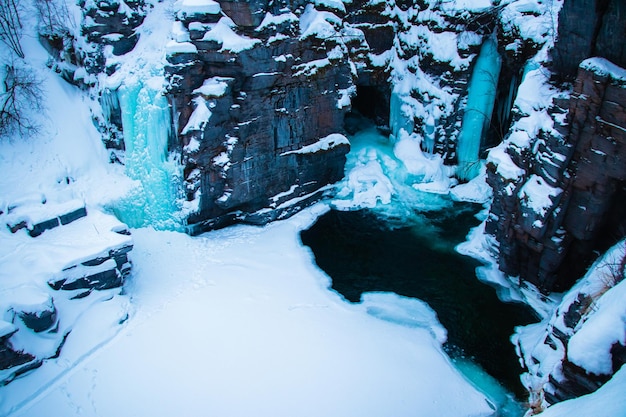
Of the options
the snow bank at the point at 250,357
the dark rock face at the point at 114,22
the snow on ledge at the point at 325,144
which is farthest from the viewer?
the snow on ledge at the point at 325,144

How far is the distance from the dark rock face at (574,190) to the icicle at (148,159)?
9.07 metres

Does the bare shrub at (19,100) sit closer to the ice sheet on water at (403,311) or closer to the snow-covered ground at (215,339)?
the snow-covered ground at (215,339)

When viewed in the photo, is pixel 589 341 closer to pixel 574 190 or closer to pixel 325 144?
pixel 574 190

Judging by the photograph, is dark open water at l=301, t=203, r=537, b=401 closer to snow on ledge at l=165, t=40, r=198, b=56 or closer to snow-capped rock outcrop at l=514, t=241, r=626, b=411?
snow-capped rock outcrop at l=514, t=241, r=626, b=411

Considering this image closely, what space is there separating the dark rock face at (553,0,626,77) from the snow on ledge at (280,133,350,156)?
287 inches

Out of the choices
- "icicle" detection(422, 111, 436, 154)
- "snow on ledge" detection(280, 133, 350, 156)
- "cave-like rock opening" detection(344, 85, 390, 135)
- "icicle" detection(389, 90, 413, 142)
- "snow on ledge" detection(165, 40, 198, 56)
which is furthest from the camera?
"cave-like rock opening" detection(344, 85, 390, 135)

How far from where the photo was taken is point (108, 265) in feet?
34.1

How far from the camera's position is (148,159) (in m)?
13.1

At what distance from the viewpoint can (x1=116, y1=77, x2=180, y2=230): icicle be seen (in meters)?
12.7

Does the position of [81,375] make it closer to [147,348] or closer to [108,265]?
[147,348]

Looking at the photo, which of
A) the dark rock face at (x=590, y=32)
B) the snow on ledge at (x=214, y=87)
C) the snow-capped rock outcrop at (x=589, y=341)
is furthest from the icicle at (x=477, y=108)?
the snow on ledge at (x=214, y=87)

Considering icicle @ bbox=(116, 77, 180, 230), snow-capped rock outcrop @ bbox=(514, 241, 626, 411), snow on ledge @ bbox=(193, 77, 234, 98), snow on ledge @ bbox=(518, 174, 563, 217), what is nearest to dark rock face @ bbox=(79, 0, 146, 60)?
icicle @ bbox=(116, 77, 180, 230)

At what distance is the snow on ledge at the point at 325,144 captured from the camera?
15202 mm

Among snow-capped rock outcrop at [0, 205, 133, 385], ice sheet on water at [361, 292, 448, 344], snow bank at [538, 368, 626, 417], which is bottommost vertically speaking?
ice sheet on water at [361, 292, 448, 344]
